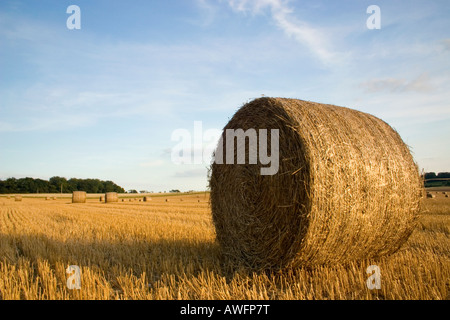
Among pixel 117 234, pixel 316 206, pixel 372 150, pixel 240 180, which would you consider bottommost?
pixel 117 234

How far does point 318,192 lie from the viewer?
4199mm

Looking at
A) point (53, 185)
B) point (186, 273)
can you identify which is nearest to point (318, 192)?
point (186, 273)

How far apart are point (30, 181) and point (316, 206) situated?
81433mm

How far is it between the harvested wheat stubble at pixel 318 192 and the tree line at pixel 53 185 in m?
72.8

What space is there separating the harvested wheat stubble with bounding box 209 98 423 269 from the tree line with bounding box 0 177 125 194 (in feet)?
239

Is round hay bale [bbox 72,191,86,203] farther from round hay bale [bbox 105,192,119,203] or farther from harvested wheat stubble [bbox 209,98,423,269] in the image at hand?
harvested wheat stubble [bbox 209,98,423,269]

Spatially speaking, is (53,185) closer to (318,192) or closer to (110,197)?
(110,197)

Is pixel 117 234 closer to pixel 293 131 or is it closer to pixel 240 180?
pixel 240 180

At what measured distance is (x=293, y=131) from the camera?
453cm

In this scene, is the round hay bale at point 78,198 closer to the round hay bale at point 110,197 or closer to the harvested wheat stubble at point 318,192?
the round hay bale at point 110,197

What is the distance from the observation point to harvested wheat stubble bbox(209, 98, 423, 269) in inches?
170

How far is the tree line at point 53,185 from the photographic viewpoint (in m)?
70.9
